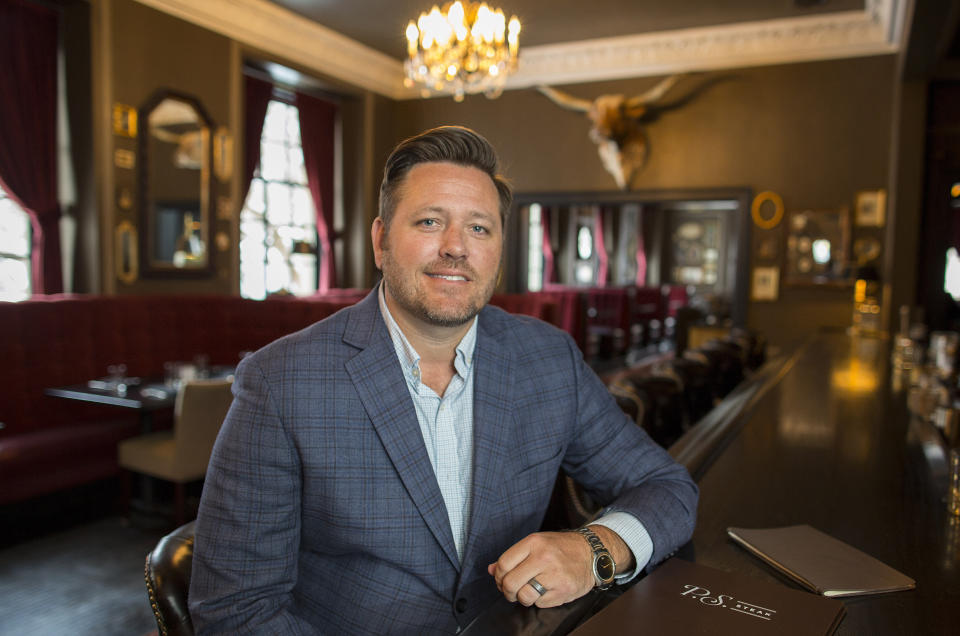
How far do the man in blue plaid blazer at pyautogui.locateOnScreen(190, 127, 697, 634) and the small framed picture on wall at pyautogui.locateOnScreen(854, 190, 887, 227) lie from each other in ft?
21.5

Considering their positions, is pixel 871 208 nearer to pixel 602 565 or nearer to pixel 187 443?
pixel 187 443

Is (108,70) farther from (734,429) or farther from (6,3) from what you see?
(734,429)

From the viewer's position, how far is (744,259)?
730 centimetres

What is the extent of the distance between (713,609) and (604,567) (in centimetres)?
23

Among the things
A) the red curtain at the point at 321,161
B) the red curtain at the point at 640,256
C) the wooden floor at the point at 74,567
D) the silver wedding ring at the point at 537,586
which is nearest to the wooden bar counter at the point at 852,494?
the silver wedding ring at the point at 537,586

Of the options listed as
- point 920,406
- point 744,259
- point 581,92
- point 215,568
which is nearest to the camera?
point 215,568

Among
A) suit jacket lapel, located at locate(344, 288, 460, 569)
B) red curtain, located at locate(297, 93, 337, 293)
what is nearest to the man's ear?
suit jacket lapel, located at locate(344, 288, 460, 569)

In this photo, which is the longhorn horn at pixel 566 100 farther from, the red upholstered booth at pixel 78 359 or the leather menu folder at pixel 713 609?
the leather menu folder at pixel 713 609

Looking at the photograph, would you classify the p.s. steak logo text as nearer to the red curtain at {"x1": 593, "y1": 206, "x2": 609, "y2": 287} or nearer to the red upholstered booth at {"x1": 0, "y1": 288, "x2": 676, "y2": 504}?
the red upholstered booth at {"x1": 0, "y1": 288, "x2": 676, "y2": 504}

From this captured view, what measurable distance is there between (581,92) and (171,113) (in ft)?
14.7

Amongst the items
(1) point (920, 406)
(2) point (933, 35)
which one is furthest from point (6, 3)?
(2) point (933, 35)

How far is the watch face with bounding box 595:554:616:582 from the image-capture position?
1.07 metres

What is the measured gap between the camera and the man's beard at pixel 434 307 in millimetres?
1299

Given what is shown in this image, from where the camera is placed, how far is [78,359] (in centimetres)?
444
